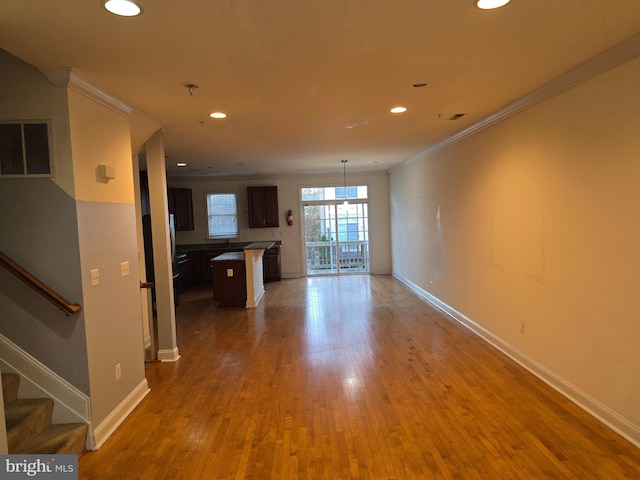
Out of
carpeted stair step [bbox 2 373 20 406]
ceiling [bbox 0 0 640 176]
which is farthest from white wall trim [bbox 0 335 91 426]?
ceiling [bbox 0 0 640 176]

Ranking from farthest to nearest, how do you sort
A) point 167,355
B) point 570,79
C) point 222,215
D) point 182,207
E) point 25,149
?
point 222,215 < point 182,207 < point 167,355 < point 570,79 < point 25,149

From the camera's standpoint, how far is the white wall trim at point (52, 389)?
2.47 meters

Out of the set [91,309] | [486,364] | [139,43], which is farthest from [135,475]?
[486,364]

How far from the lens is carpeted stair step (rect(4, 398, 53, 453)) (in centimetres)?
221

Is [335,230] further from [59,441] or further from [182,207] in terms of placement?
[59,441]

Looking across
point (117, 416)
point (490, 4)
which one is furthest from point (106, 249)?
point (490, 4)

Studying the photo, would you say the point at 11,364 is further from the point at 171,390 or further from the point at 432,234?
the point at 432,234

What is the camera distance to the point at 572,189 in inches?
113

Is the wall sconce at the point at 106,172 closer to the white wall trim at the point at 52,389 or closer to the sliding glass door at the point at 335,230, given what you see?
the white wall trim at the point at 52,389

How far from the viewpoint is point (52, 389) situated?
2.50 metres

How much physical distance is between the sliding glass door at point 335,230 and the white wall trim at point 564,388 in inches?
175

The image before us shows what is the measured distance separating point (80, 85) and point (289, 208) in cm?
670

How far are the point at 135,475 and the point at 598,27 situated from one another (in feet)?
12.2

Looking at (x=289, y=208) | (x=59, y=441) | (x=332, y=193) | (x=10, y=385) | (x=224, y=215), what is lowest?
(x=59, y=441)
